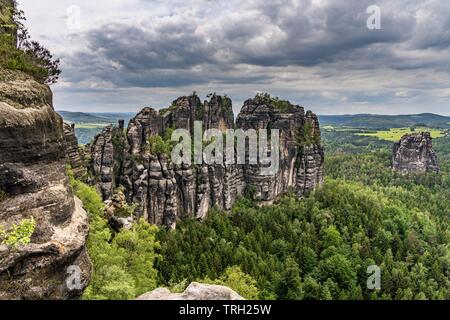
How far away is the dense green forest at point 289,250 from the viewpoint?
43.4 meters

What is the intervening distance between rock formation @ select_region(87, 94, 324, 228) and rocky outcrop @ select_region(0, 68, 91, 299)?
44.1 m

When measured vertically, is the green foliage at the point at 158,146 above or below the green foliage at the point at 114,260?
above

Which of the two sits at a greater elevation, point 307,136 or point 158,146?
point 307,136

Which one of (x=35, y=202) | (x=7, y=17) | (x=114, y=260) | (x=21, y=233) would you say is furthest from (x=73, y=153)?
(x=21, y=233)

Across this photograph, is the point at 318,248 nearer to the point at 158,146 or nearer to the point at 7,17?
the point at 158,146

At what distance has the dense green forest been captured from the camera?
4338 cm

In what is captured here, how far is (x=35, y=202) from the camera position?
2061cm

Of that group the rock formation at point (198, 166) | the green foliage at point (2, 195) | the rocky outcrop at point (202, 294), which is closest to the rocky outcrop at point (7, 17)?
the green foliage at point (2, 195)

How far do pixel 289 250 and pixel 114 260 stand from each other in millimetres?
45565

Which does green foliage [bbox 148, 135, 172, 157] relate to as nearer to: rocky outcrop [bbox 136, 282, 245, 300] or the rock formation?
the rock formation

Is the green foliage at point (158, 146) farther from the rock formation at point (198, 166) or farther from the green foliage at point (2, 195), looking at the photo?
the green foliage at point (2, 195)

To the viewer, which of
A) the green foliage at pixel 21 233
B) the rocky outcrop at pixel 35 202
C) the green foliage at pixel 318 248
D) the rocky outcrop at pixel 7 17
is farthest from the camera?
the green foliage at pixel 318 248

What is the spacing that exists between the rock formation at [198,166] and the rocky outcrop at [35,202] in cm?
4407
